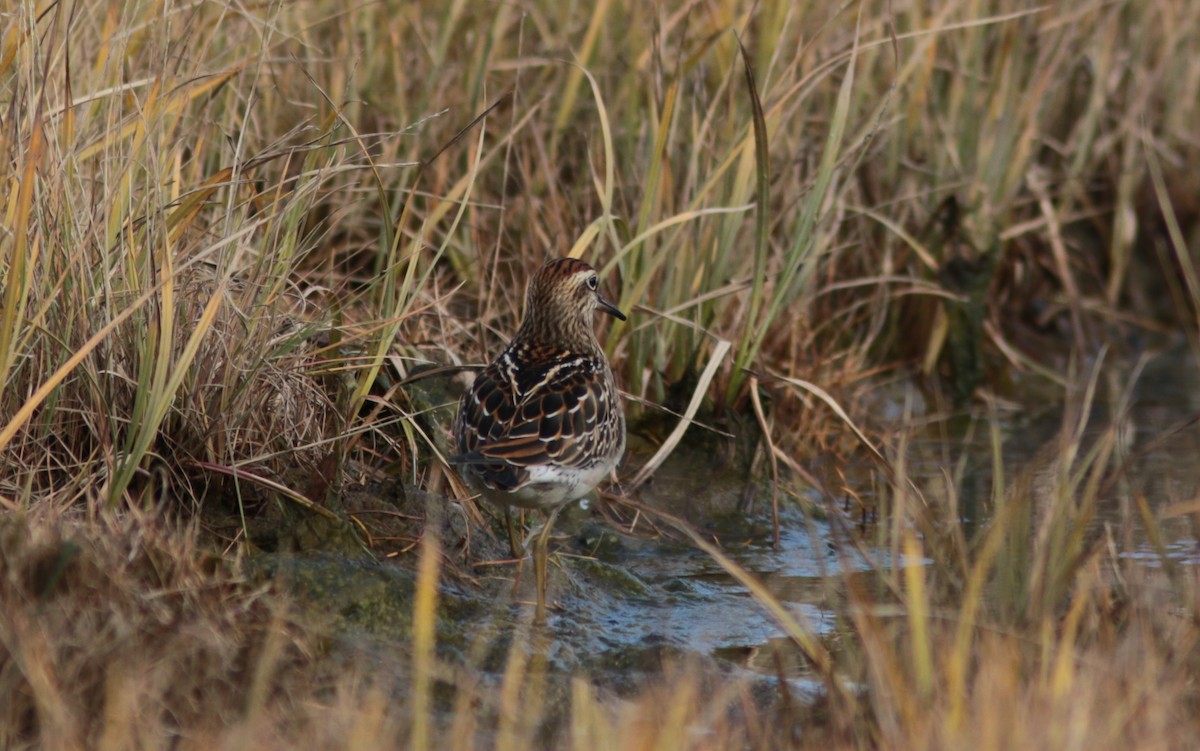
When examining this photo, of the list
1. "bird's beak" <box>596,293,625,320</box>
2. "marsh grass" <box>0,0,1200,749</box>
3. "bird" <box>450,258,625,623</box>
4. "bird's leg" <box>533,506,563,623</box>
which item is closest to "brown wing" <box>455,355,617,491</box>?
"bird" <box>450,258,625,623</box>

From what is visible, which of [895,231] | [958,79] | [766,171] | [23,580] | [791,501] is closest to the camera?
[23,580]

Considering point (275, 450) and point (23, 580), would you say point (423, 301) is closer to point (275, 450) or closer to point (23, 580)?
point (275, 450)

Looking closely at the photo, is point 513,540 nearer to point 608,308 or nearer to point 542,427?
point 542,427

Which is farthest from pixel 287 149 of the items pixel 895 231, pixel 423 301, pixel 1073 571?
pixel 895 231

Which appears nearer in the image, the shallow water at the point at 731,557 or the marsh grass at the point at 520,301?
the marsh grass at the point at 520,301

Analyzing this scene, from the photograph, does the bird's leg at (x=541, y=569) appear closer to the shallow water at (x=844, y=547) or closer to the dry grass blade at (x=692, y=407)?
the shallow water at (x=844, y=547)

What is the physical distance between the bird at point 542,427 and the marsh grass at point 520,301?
0.35 metres

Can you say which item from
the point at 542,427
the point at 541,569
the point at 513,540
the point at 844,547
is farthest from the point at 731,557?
the point at 542,427

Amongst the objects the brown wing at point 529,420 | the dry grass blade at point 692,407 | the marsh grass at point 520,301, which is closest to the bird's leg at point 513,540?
the marsh grass at point 520,301

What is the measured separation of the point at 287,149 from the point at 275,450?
3.02 feet

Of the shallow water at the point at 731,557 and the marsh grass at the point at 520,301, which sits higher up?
the marsh grass at the point at 520,301

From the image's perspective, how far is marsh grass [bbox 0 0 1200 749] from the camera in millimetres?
3643

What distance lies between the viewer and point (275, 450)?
500 centimetres

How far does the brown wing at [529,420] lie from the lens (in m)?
4.71
